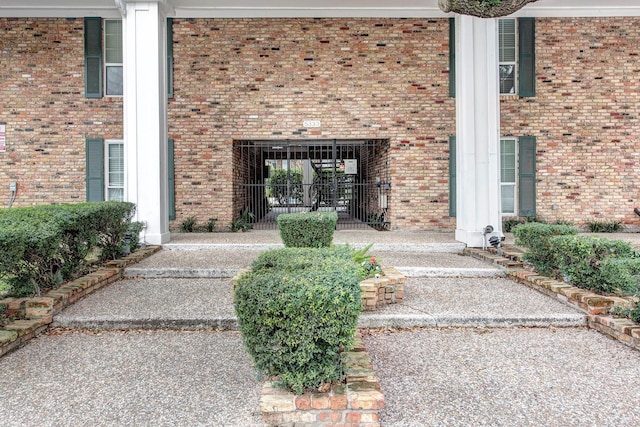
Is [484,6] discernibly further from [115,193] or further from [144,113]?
[115,193]

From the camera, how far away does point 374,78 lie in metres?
10.3

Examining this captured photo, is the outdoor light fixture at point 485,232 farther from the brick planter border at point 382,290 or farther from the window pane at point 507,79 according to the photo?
the window pane at point 507,79

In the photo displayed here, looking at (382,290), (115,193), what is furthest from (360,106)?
(382,290)

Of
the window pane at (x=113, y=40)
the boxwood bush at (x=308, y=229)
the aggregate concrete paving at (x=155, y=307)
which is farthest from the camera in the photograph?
the window pane at (x=113, y=40)

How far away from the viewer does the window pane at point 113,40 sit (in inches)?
404

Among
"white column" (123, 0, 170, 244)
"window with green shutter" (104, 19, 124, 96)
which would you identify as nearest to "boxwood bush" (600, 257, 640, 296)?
"white column" (123, 0, 170, 244)

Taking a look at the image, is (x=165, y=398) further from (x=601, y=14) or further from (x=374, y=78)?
(x=601, y=14)

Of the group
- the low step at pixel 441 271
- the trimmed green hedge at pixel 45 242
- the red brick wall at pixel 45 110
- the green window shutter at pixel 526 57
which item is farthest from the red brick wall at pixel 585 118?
the red brick wall at pixel 45 110

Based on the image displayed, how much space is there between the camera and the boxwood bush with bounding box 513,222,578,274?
5211 millimetres

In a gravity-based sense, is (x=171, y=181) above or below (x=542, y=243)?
above

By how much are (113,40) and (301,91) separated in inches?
188

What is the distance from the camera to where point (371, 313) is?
13.6 feet

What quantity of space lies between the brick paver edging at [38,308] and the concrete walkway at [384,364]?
0.33ft

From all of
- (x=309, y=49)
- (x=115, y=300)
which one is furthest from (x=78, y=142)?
(x=115, y=300)
